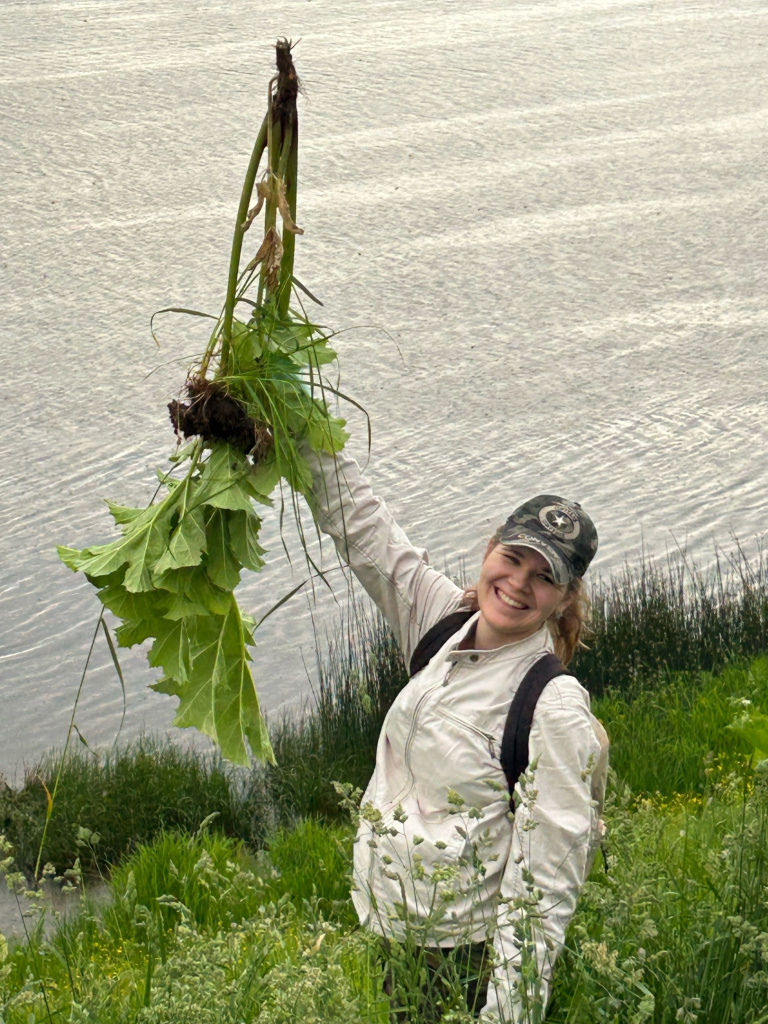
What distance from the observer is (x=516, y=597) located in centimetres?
265

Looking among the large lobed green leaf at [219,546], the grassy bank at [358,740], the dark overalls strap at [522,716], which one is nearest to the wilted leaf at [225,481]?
the large lobed green leaf at [219,546]

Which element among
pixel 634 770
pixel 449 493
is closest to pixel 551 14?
pixel 449 493

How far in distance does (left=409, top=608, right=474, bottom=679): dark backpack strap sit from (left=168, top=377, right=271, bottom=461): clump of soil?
0.50 meters

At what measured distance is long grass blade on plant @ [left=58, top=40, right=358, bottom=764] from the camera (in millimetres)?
2805

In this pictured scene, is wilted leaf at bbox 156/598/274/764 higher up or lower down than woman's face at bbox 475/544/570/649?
lower down

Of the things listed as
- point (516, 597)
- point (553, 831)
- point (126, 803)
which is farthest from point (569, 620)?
point (126, 803)

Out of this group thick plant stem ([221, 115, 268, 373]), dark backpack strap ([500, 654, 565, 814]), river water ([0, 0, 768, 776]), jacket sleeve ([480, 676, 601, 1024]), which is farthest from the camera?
river water ([0, 0, 768, 776])

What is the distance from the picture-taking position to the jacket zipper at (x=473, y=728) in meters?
2.50

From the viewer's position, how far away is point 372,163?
11.0 m

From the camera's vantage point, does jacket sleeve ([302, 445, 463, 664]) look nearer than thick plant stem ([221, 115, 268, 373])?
No

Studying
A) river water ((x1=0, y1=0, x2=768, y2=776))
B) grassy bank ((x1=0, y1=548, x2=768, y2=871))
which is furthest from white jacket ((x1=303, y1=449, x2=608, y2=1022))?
river water ((x1=0, y1=0, x2=768, y2=776))

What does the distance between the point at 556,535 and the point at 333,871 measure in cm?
167

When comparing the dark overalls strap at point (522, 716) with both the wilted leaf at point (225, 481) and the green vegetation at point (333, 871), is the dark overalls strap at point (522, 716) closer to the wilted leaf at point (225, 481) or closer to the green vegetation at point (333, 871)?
the green vegetation at point (333, 871)

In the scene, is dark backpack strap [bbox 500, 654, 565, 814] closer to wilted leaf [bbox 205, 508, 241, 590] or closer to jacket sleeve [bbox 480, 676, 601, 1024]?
jacket sleeve [bbox 480, 676, 601, 1024]
